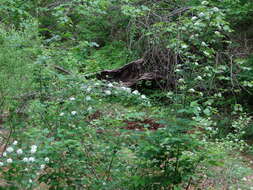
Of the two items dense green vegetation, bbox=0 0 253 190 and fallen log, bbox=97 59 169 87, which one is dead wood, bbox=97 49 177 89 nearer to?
fallen log, bbox=97 59 169 87

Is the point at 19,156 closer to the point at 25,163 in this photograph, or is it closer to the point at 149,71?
the point at 25,163

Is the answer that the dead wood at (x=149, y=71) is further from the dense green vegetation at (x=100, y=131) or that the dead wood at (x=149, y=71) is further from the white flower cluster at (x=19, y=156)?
the white flower cluster at (x=19, y=156)

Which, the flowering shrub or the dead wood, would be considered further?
the dead wood

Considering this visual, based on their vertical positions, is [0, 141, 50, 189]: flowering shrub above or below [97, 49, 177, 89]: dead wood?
above

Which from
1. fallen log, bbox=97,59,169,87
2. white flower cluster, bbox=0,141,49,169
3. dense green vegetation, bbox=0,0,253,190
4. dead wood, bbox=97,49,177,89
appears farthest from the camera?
fallen log, bbox=97,59,169,87

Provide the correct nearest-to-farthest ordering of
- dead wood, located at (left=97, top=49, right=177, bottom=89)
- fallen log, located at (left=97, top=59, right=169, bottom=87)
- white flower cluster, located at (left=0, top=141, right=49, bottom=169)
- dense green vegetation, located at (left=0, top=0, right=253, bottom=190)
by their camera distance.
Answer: white flower cluster, located at (left=0, top=141, right=49, bottom=169), dense green vegetation, located at (left=0, top=0, right=253, bottom=190), dead wood, located at (left=97, top=49, right=177, bottom=89), fallen log, located at (left=97, top=59, right=169, bottom=87)

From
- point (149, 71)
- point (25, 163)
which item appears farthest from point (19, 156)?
point (149, 71)

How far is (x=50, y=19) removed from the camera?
1120 centimetres

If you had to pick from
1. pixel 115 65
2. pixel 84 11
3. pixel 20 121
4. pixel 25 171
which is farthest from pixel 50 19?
pixel 25 171

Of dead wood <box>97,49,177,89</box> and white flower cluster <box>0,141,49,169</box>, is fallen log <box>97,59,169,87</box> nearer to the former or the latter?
dead wood <box>97,49,177,89</box>

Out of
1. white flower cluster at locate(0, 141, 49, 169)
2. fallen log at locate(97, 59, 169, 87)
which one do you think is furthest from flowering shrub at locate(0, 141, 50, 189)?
fallen log at locate(97, 59, 169, 87)

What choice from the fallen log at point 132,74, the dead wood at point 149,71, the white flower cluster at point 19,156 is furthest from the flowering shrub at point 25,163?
the fallen log at point 132,74

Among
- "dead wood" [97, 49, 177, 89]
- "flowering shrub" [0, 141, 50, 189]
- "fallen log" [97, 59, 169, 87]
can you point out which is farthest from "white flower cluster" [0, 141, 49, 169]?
"fallen log" [97, 59, 169, 87]

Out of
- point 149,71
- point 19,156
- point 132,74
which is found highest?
point 19,156
